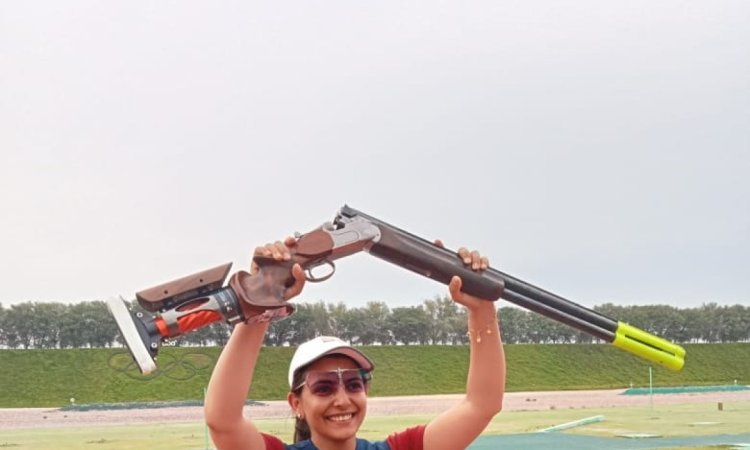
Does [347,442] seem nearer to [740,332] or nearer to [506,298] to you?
[506,298]

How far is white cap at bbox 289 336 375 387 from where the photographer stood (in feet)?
9.36

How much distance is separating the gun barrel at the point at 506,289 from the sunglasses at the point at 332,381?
1.83ft

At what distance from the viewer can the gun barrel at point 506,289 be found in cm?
321

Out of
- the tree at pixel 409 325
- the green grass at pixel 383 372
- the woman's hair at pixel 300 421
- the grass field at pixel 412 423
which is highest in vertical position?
the tree at pixel 409 325

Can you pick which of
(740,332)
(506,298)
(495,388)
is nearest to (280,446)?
(495,388)

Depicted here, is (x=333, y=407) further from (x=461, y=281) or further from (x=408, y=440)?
(x=461, y=281)

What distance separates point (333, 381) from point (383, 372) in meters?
44.1

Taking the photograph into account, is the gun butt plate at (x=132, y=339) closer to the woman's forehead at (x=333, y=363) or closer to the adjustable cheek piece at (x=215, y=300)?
the adjustable cheek piece at (x=215, y=300)

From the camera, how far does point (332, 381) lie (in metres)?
2.82

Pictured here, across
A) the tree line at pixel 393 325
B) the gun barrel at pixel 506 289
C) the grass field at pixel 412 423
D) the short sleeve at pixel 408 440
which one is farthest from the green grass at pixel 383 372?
the short sleeve at pixel 408 440

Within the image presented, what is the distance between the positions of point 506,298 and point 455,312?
54071 millimetres

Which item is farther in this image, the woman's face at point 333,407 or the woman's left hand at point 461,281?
the woman's left hand at point 461,281

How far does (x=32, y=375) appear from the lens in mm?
43625

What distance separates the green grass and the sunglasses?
3546cm
